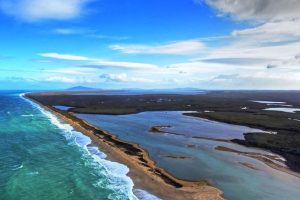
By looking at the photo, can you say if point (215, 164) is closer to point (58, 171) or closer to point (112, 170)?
point (112, 170)

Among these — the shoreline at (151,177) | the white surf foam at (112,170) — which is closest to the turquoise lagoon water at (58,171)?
the white surf foam at (112,170)

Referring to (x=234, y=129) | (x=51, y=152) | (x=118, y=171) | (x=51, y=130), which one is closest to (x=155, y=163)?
(x=118, y=171)

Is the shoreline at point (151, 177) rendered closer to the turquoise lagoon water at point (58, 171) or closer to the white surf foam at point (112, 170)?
the white surf foam at point (112, 170)

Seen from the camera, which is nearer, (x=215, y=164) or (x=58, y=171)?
(x=58, y=171)

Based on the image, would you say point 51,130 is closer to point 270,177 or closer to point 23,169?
point 23,169

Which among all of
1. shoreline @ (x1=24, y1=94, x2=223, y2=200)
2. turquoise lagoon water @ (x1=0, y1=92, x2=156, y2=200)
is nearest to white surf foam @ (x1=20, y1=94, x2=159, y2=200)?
turquoise lagoon water @ (x1=0, y1=92, x2=156, y2=200)

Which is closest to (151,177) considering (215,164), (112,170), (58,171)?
(112,170)
